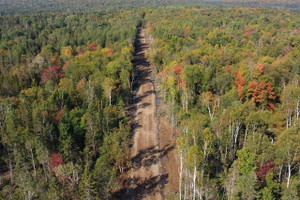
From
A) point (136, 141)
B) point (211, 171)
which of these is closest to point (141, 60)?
point (136, 141)

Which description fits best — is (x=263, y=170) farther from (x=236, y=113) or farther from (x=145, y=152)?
(x=145, y=152)

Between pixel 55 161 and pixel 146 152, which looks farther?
pixel 146 152

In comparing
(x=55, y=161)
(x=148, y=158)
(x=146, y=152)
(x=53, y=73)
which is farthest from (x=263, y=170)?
(x=53, y=73)

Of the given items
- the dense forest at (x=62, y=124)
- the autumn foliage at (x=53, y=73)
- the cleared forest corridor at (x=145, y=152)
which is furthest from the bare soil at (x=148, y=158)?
the autumn foliage at (x=53, y=73)

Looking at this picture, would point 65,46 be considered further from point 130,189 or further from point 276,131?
point 276,131

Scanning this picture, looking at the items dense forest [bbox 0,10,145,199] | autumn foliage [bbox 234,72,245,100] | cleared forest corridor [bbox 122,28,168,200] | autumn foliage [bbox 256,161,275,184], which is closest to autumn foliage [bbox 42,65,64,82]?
dense forest [bbox 0,10,145,199]

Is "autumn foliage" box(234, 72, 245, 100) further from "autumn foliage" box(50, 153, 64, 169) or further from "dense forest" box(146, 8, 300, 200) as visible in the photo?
"autumn foliage" box(50, 153, 64, 169)

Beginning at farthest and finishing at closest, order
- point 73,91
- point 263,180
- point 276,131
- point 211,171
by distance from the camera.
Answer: point 73,91 → point 276,131 → point 211,171 → point 263,180

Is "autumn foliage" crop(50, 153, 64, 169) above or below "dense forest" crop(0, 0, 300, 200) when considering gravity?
below

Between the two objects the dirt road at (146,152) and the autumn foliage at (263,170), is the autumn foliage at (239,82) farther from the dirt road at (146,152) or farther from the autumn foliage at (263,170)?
the autumn foliage at (263,170)
